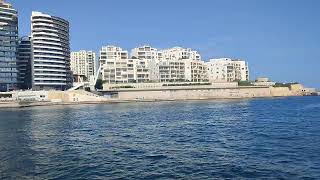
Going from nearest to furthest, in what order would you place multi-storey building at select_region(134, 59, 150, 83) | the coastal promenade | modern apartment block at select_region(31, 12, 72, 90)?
the coastal promenade < modern apartment block at select_region(31, 12, 72, 90) < multi-storey building at select_region(134, 59, 150, 83)

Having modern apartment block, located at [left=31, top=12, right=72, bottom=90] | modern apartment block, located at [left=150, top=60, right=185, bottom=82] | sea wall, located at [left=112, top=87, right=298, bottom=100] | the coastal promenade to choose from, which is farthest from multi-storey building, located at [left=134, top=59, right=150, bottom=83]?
modern apartment block, located at [left=31, top=12, right=72, bottom=90]

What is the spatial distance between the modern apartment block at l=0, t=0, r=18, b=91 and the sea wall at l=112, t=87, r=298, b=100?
3794 centimetres

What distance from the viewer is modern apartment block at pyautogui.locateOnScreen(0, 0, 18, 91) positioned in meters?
145

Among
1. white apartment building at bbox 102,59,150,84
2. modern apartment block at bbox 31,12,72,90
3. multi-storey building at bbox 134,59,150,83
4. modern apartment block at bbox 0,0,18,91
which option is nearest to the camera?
modern apartment block at bbox 0,0,18,91

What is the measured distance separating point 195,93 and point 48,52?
6199cm

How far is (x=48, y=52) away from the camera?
505 ft

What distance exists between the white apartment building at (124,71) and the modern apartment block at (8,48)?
4111 centimetres

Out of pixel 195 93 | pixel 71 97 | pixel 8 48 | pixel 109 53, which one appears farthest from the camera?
pixel 109 53

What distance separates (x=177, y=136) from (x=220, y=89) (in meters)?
145

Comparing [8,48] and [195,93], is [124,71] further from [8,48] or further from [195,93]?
[8,48]

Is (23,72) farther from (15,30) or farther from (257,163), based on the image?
(257,163)

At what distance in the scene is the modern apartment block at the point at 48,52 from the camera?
15175cm

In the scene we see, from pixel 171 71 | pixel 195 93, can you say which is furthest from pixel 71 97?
pixel 171 71

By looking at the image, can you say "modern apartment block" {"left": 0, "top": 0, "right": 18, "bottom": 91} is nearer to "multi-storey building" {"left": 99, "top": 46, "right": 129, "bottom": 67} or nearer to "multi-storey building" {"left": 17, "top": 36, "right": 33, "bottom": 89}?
"multi-storey building" {"left": 17, "top": 36, "right": 33, "bottom": 89}
